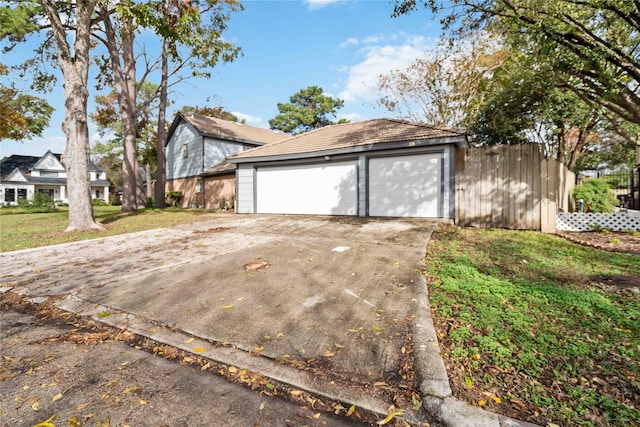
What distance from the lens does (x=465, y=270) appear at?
419cm

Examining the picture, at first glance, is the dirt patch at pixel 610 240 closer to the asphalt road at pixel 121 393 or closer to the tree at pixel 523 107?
the tree at pixel 523 107

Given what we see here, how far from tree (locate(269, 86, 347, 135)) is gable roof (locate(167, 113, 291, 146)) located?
32.8 feet

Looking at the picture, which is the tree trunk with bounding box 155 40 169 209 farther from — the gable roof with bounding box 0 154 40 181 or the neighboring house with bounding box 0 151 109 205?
the gable roof with bounding box 0 154 40 181

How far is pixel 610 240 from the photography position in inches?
246

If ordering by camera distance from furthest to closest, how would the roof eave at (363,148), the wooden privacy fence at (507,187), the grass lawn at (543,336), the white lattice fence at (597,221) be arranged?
the roof eave at (363,148) < the wooden privacy fence at (507,187) < the white lattice fence at (597,221) < the grass lawn at (543,336)

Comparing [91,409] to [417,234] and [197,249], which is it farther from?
[417,234]

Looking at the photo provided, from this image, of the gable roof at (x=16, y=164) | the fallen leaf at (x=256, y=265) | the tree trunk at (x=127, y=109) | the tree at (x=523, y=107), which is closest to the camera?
the fallen leaf at (x=256, y=265)

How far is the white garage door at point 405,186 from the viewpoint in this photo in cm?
928

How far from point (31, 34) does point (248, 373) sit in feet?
56.9

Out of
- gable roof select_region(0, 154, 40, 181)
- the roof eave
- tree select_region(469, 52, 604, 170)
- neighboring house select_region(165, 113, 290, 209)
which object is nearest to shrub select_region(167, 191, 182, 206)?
neighboring house select_region(165, 113, 290, 209)

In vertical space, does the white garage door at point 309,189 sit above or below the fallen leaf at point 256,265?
above

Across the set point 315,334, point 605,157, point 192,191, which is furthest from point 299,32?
point 605,157

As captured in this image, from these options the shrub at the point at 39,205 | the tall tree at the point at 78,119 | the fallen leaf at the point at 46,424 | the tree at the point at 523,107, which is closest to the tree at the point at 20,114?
the shrub at the point at 39,205

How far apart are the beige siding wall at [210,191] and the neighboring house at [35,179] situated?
1819cm
